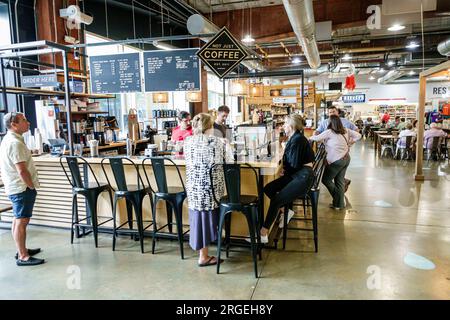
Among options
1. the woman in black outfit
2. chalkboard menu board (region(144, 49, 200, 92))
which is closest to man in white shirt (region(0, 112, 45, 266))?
chalkboard menu board (region(144, 49, 200, 92))

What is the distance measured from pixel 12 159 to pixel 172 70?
8.62ft

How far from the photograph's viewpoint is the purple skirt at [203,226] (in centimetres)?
329

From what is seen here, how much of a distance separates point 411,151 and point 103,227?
9.93m

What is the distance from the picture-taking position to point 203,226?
3.31 m

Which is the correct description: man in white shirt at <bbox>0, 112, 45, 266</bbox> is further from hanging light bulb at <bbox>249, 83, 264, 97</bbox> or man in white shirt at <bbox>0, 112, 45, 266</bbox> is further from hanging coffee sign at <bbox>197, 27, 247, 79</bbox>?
hanging light bulb at <bbox>249, 83, 264, 97</bbox>

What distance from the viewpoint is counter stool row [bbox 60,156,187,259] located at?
366 centimetres

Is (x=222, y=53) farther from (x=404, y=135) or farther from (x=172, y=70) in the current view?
(x=404, y=135)

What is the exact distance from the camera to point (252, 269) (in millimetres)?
3371

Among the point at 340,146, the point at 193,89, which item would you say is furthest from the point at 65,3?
the point at 340,146

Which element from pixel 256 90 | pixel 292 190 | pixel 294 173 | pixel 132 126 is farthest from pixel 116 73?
pixel 256 90

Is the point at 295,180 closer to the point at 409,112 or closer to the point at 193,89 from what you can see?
the point at 193,89

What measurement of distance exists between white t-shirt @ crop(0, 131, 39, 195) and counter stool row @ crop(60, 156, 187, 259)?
59 cm

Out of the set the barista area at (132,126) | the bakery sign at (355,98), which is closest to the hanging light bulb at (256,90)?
the barista area at (132,126)

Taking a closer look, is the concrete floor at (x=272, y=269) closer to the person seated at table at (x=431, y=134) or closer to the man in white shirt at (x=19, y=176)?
the man in white shirt at (x=19, y=176)
